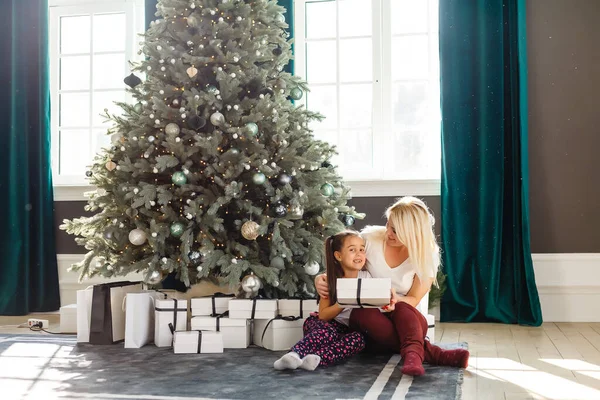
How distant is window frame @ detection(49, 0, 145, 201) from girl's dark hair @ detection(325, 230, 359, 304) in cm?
244

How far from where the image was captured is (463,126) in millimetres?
4461

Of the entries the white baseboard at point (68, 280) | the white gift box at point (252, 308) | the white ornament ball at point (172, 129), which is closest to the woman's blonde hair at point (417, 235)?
the white gift box at point (252, 308)

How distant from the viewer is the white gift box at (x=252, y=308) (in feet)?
11.2

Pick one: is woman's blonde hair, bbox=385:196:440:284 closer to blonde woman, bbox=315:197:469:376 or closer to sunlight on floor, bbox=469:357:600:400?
blonde woman, bbox=315:197:469:376

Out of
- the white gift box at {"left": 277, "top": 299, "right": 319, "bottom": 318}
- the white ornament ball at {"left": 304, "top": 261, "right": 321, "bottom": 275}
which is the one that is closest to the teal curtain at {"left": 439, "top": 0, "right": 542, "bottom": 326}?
the white ornament ball at {"left": 304, "top": 261, "right": 321, "bottom": 275}

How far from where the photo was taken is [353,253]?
10.2 feet

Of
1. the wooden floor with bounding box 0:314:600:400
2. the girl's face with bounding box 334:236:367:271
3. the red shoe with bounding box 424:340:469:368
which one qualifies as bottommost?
the wooden floor with bounding box 0:314:600:400

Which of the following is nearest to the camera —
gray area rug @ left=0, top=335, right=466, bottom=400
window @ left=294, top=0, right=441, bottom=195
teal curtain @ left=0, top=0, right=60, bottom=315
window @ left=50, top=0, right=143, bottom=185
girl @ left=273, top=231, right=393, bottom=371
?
gray area rug @ left=0, top=335, right=466, bottom=400

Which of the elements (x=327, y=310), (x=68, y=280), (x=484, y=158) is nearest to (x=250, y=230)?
(x=327, y=310)

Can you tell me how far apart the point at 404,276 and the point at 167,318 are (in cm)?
113

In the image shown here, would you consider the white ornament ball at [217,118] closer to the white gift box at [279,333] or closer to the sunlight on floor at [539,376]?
the white gift box at [279,333]

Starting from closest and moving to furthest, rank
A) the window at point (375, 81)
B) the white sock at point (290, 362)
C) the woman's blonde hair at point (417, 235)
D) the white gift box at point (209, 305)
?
the white sock at point (290, 362) → the woman's blonde hair at point (417, 235) → the white gift box at point (209, 305) → the window at point (375, 81)

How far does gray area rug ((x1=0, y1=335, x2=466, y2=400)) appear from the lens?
8.21ft

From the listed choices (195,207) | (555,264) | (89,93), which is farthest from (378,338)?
(89,93)
